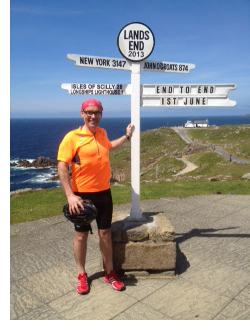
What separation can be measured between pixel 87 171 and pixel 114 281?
59.2 inches

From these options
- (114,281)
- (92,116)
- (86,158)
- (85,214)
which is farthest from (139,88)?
(114,281)

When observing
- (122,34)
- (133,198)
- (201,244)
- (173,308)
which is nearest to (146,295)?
(173,308)

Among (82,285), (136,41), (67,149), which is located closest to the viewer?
(67,149)

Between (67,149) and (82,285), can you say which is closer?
(67,149)

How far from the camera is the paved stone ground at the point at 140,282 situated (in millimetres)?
3279

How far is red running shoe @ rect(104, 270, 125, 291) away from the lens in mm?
3719

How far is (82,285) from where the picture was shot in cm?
369

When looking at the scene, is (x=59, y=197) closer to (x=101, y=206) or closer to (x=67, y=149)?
(x=101, y=206)

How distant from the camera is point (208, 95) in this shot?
14.1ft

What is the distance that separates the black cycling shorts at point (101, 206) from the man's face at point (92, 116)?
2.59 feet

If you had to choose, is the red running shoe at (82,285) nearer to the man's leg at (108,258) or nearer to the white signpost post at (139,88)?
the man's leg at (108,258)

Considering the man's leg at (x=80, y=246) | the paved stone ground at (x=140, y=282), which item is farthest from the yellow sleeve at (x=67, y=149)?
the paved stone ground at (x=140, y=282)
